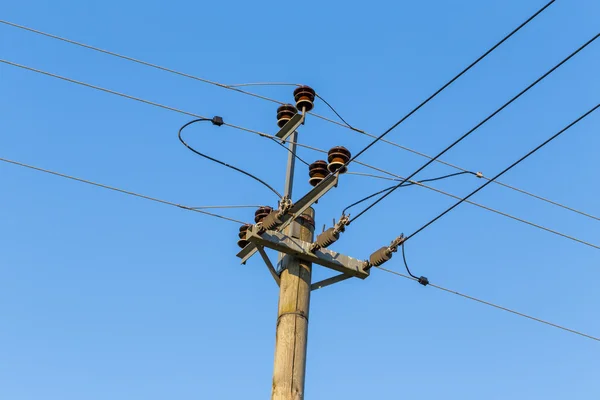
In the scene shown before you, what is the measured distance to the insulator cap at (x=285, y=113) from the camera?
38.3ft

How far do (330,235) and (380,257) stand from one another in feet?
1.93

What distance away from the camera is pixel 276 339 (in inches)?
395

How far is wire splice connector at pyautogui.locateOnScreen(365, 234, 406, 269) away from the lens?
10.6 m

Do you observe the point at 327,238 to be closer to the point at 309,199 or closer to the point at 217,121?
the point at 309,199

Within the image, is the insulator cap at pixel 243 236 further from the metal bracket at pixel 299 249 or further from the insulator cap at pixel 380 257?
the insulator cap at pixel 380 257

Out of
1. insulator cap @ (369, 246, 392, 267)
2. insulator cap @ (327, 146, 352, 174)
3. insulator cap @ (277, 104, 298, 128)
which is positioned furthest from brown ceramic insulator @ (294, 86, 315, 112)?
insulator cap @ (369, 246, 392, 267)

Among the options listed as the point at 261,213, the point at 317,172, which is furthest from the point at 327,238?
the point at 261,213

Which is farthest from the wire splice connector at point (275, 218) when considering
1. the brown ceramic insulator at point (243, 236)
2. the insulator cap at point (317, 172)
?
the brown ceramic insulator at point (243, 236)

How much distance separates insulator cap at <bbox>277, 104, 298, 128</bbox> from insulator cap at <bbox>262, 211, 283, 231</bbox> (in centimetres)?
145

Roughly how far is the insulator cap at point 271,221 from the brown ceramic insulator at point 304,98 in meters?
1.54

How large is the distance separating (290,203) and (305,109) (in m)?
1.41

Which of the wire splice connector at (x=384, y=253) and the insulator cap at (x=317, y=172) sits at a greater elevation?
the insulator cap at (x=317, y=172)

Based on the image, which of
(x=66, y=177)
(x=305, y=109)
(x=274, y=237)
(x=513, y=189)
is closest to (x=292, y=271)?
(x=274, y=237)

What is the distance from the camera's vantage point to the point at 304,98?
A: 456 inches
